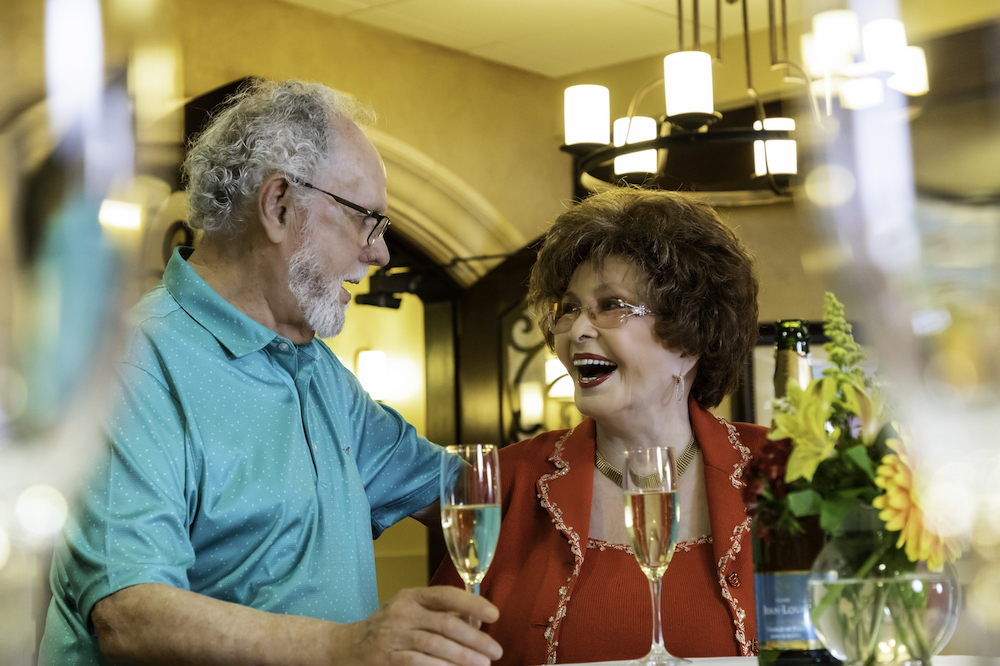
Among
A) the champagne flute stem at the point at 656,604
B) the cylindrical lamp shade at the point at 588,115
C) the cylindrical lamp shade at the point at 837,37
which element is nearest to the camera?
the cylindrical lamp shade at the point at 837,37

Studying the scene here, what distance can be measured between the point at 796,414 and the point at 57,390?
0.75 metres

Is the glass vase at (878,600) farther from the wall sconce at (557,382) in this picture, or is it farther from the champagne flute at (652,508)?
the wall sconce at (557,382)

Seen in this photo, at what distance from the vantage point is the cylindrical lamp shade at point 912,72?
0.60 meters

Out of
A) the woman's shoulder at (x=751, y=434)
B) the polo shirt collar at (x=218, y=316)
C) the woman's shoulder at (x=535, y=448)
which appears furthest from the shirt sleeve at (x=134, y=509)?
the woman's shoulder at (x=751, y=434)

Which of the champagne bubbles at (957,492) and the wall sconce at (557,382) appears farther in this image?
the wall sconce at (557,382)

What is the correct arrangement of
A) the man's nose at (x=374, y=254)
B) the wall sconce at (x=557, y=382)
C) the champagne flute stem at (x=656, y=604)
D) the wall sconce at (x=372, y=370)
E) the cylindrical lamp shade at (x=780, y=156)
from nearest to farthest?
1. the champagne flute stem at (x=656, y=604)
2. the man's nose at (x=374, y=254)
3. the cylindrical lamp shade at (x=780, y=156)
4. the wall sconce at (x=557, y=382)
5. the wall sconce at (x=372, y=370)

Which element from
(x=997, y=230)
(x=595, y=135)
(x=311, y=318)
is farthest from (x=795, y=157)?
(x=997, y=230)

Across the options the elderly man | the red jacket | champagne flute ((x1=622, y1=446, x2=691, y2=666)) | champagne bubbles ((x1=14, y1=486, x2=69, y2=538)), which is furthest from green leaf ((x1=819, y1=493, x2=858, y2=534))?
champagne bubbles ((x1=14, y1=486, x2=69, y2=538))

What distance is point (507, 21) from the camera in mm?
5258

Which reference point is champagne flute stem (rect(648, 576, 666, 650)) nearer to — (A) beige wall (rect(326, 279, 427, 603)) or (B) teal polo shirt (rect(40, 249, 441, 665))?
(B) teal polo shirt (rect(40, 249, 441, 665))

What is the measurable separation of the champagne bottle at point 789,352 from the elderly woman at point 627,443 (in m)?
0.48

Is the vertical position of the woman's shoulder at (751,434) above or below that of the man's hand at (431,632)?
above

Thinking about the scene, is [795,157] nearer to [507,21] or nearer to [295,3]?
[507,21]

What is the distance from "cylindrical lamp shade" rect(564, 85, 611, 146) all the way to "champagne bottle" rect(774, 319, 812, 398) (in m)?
2.13
